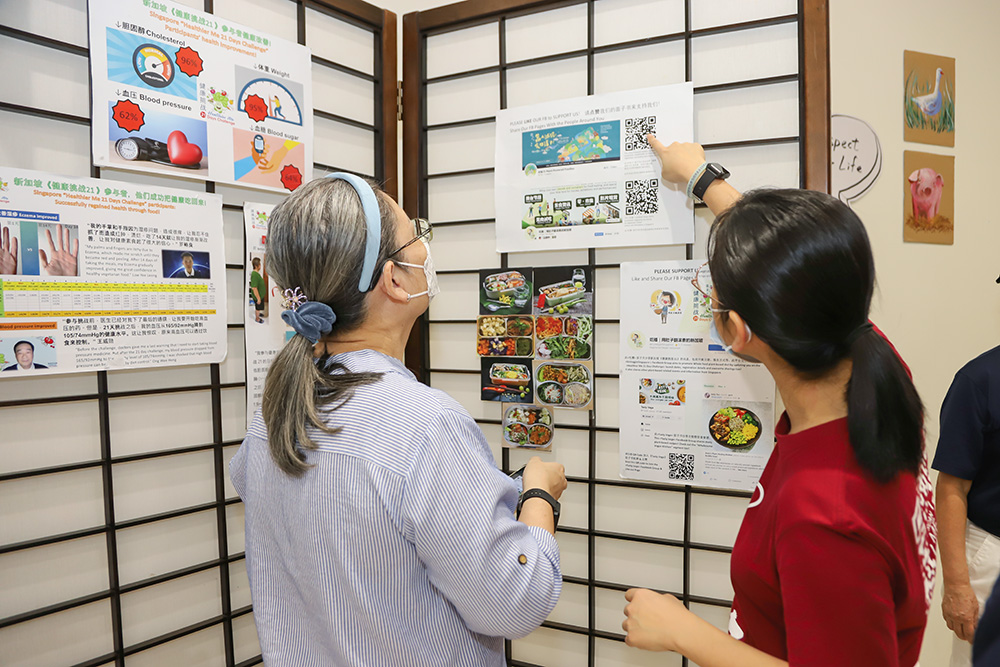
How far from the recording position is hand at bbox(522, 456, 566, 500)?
1296 mm

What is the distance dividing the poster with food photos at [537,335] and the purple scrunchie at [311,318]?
0.95 meters

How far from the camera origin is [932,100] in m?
2.72

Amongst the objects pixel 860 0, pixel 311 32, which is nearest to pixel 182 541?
pixel 311 32

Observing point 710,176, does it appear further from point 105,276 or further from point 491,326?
point 105,276

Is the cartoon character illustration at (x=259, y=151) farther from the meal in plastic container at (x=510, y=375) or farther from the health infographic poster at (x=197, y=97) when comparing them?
the meal in plastic container at (x=510, y=375)

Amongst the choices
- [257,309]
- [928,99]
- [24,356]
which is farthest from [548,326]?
[928,99]

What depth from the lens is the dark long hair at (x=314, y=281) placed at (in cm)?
110

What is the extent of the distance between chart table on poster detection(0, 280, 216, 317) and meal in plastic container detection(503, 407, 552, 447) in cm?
97

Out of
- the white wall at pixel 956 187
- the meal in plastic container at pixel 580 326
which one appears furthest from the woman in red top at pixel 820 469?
the white wall at pixel 956 187

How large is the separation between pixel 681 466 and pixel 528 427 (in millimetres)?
499

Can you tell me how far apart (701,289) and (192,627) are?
1686mm

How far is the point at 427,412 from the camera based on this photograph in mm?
1045

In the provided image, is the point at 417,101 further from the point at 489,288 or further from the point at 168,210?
the point at 168,210

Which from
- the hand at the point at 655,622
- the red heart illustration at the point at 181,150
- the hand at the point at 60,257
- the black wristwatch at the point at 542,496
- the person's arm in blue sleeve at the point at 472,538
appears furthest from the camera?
the red heart illustration at the point at 181,150
